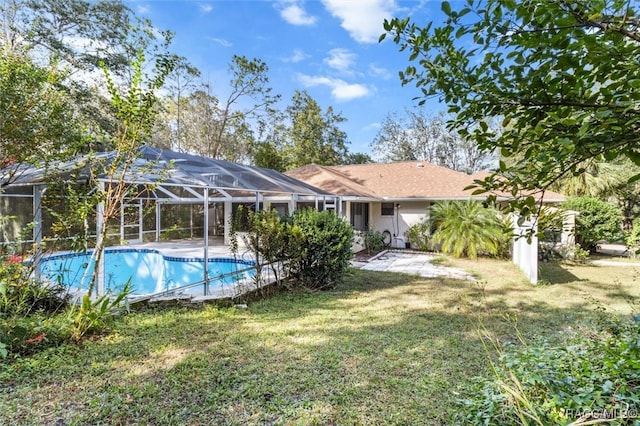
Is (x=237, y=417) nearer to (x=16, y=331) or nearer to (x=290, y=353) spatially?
(x=290, y=353)

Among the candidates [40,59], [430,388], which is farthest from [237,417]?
[40,59]

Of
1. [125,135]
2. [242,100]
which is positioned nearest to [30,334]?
[125,135]

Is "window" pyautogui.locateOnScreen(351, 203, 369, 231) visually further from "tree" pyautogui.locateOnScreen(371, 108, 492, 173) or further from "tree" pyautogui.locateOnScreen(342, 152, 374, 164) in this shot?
"tree" pyautogui.locateOnScreen(371, 108, 492, 173)

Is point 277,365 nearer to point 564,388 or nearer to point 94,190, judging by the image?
point 564,388

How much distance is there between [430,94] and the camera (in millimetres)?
2359

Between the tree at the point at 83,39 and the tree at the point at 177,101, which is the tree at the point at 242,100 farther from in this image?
the tree at the point at 83,39

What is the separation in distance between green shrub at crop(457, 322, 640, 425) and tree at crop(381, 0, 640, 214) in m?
1.38

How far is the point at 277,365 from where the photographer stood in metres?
4.26

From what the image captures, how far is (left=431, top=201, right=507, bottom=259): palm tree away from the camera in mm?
13648

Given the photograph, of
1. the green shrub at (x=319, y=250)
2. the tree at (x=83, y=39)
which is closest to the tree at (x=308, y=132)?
the tree at (x=83, y=39)

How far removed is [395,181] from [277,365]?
55.1 ft

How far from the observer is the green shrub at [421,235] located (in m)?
16.5

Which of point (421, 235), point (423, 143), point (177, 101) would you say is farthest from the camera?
point (423, 143)

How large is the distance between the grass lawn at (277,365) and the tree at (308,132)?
20.8 meters
